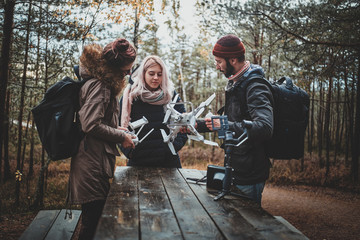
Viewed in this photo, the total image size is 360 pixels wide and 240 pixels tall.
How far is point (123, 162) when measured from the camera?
12.2 m

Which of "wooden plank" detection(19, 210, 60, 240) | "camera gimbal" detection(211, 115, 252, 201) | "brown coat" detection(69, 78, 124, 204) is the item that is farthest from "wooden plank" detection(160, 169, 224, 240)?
"wooden plank" detection(19, 210, 60, 240)

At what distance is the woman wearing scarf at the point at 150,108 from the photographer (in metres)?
3.19

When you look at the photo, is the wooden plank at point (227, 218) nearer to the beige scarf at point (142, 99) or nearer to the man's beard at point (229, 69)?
the man's beard at point (229, 69)

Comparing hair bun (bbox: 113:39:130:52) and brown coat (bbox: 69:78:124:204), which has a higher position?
hair bun (bbox: 113:39:130:52)

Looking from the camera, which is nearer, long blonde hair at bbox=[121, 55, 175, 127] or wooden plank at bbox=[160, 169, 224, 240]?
wooden plank at bbox=[160, 169, 224, 240]

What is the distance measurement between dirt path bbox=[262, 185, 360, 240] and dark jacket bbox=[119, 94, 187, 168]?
4363mm

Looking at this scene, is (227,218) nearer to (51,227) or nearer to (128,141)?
(128,141)

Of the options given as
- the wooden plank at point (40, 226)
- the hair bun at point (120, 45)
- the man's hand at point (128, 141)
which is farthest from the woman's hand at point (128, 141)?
the wooden plank at point (40, 226)

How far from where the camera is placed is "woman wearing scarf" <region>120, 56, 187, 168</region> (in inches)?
126

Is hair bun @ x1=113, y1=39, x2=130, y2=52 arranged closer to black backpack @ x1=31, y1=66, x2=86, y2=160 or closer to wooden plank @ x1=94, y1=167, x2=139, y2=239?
black backpack @ x1=31, y1=66, x2=86, y2=160

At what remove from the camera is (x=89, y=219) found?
2391mm

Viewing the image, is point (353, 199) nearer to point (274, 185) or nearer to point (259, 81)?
point (274, 185)

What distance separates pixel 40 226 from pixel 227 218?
2.90 metres

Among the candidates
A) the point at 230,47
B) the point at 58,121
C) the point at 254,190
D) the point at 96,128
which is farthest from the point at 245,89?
the point at 58,121
